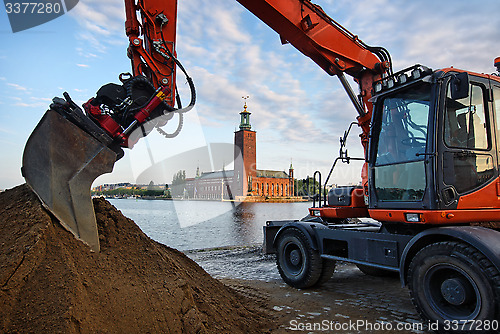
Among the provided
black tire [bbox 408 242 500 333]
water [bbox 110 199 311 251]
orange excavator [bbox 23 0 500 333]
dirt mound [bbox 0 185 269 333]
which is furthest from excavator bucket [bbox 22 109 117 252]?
black tire [bbox 408 242 500 333]

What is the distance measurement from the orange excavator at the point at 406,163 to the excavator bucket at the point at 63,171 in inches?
0.4

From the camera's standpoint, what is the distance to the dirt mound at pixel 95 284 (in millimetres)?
2936

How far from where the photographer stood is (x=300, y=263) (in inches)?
249

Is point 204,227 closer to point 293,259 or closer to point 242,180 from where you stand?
point 293,259

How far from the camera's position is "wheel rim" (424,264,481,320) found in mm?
3557

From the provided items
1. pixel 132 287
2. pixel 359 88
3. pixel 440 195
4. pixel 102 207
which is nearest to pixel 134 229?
pixel 102 207

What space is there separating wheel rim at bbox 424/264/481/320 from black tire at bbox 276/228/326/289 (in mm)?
2318

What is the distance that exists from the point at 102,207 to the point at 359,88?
5.57 meters

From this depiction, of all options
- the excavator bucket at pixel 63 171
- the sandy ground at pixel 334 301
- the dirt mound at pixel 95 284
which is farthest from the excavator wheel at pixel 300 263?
the excavator bucket at pixel 63 171

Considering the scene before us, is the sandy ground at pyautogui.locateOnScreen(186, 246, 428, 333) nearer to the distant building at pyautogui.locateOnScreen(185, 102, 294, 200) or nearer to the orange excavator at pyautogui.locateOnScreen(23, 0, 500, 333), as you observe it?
the orange excavator at pyautogui.locateOnScreen(23, 0, 500, 333)

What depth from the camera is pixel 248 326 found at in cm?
414

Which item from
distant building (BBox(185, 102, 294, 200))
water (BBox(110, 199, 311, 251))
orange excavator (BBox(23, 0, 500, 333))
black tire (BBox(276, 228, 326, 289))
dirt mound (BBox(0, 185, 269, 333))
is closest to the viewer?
dirt mound (BBox(0, 185, 269, 333))

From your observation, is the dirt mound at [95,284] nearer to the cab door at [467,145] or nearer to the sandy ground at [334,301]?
the sandy ground at [334,301]

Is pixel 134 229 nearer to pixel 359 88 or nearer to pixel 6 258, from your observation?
pixel 6 258
